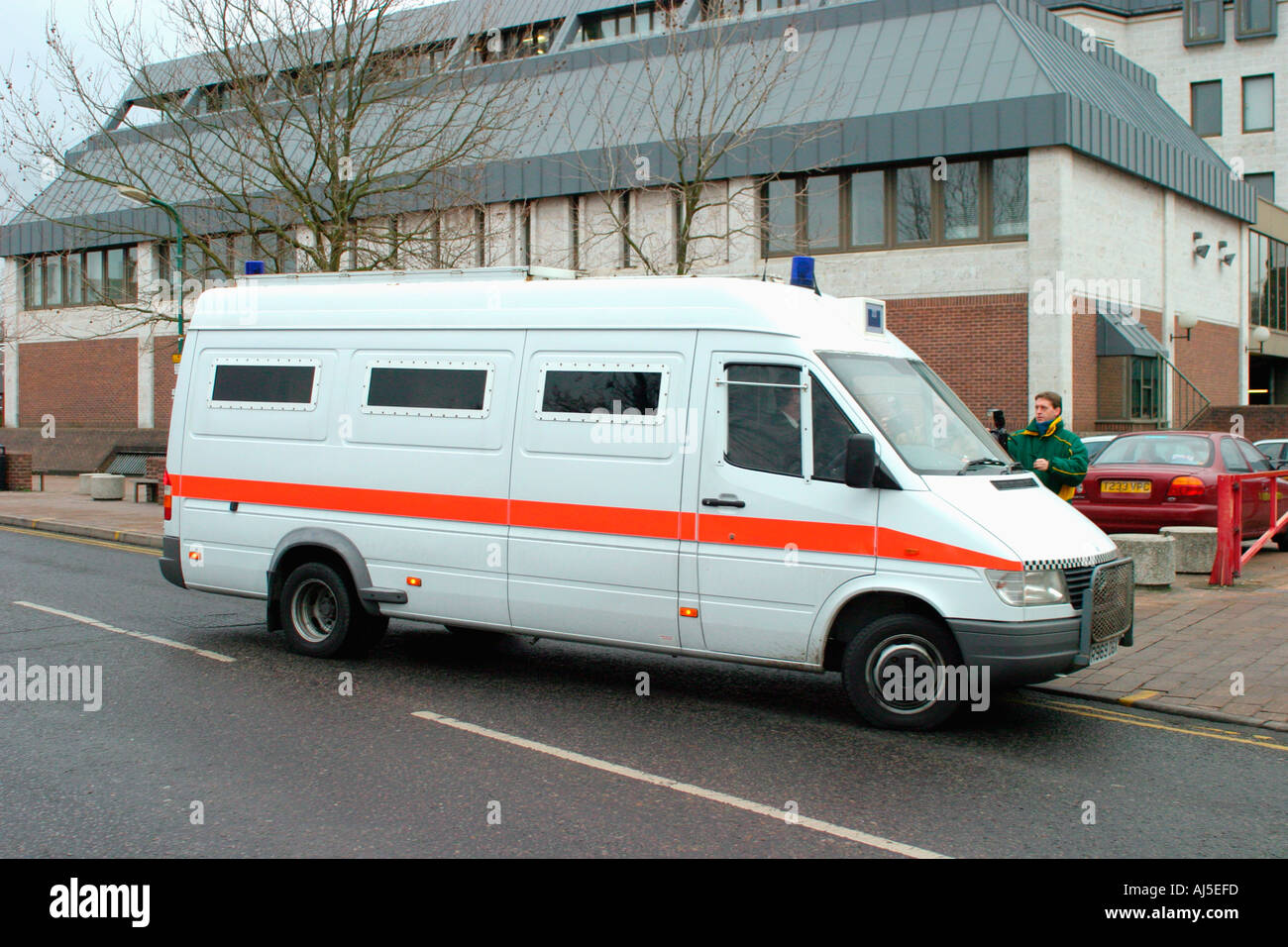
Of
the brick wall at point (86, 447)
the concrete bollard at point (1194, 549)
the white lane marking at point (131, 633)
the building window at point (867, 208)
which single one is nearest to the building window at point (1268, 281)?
the building window at point (867, 208)

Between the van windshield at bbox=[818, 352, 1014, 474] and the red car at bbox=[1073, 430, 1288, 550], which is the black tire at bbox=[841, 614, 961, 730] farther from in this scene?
the red car at bbox=[1073, 430, 1288, 550]

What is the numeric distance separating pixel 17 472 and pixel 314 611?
22.1 meters

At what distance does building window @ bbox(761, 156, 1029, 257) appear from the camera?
24.6 metres

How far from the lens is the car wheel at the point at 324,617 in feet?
27.4

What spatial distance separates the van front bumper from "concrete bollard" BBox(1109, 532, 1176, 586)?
602 centimetres

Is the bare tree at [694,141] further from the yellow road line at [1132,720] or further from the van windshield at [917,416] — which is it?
the yellow road line at [1132,720]

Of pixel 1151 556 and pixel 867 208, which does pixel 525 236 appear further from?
pixel 1151 556

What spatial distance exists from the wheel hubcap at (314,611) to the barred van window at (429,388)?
4.81 ft

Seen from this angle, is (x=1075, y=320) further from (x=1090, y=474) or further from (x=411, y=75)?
(x=411, y=75)

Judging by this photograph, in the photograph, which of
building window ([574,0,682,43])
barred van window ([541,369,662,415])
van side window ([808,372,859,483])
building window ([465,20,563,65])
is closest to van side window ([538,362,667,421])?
barred van window ([541,369,662,415])

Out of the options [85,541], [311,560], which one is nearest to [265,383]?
[311,560]

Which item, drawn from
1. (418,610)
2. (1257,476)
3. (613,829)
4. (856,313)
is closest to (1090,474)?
(1257,476)

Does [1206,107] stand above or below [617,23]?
above

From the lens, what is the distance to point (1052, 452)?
990 cm
